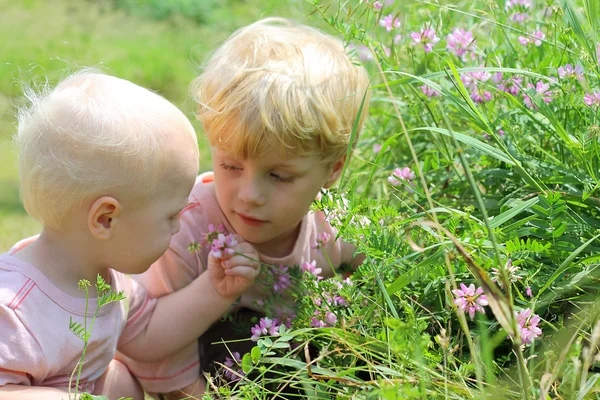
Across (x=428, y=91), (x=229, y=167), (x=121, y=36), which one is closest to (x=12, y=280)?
(x=229, y=167)

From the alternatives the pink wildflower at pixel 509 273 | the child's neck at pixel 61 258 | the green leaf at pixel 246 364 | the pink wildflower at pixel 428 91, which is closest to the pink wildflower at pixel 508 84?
the pink wildflower at pixel 428 91

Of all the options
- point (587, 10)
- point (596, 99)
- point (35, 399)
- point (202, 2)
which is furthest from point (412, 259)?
point (202, 2)

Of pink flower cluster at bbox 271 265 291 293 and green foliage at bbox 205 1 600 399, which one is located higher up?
green foliage at bbox 205 1 600 399

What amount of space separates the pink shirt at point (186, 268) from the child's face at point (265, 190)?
13 cm

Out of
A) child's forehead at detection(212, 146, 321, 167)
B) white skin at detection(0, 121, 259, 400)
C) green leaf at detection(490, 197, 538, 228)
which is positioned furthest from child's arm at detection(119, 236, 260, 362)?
green leaf at detection(490, 197, 538, 228)

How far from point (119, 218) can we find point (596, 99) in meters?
1.30

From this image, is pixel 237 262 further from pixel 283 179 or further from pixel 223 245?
pixel 283 179

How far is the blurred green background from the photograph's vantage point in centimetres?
441

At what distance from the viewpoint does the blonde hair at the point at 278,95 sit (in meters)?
2.15

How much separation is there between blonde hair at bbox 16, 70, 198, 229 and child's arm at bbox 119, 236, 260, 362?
445mm

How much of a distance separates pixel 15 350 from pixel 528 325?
120 centimetres

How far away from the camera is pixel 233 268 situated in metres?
2.19

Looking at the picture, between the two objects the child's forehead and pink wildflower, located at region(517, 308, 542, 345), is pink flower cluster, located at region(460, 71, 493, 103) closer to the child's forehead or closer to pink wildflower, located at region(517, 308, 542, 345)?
the child's forehead

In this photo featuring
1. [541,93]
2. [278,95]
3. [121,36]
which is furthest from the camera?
[121,36]
